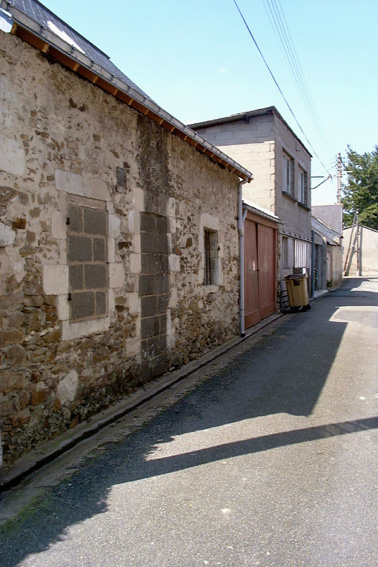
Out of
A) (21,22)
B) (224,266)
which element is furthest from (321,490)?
(224,266)

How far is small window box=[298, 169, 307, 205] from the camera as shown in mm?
18763

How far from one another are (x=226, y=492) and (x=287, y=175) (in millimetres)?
14763

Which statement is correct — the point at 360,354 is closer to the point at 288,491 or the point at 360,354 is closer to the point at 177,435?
the point at 177,435

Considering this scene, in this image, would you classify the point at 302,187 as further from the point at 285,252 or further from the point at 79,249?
the point at 79,249

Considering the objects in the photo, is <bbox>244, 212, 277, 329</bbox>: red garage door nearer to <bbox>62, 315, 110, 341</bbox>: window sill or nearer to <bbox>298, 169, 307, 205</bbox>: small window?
<bbox>298, 169, 307, 205</bbox>: small window

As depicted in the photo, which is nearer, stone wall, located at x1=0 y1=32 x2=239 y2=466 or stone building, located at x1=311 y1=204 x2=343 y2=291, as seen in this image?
stone wall, located at x1=0 y1=32 x2=239 y2=466

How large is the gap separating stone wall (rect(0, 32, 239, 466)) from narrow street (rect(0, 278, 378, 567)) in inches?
30.8

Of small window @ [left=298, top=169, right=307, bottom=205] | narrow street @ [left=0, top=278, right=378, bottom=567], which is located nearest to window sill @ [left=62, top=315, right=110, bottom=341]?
narrow street @ [left=0, top=278, right=378, bottom=567]

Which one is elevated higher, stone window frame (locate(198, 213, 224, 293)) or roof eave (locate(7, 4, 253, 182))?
roof eave (locate(7, 4, 253, 182))

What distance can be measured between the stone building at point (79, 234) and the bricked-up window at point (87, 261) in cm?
2

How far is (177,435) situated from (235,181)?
6.83 metres

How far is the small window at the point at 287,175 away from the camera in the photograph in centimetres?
1608

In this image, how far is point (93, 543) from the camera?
9.45 feet

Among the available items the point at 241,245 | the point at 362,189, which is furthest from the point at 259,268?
the point at 362,189
